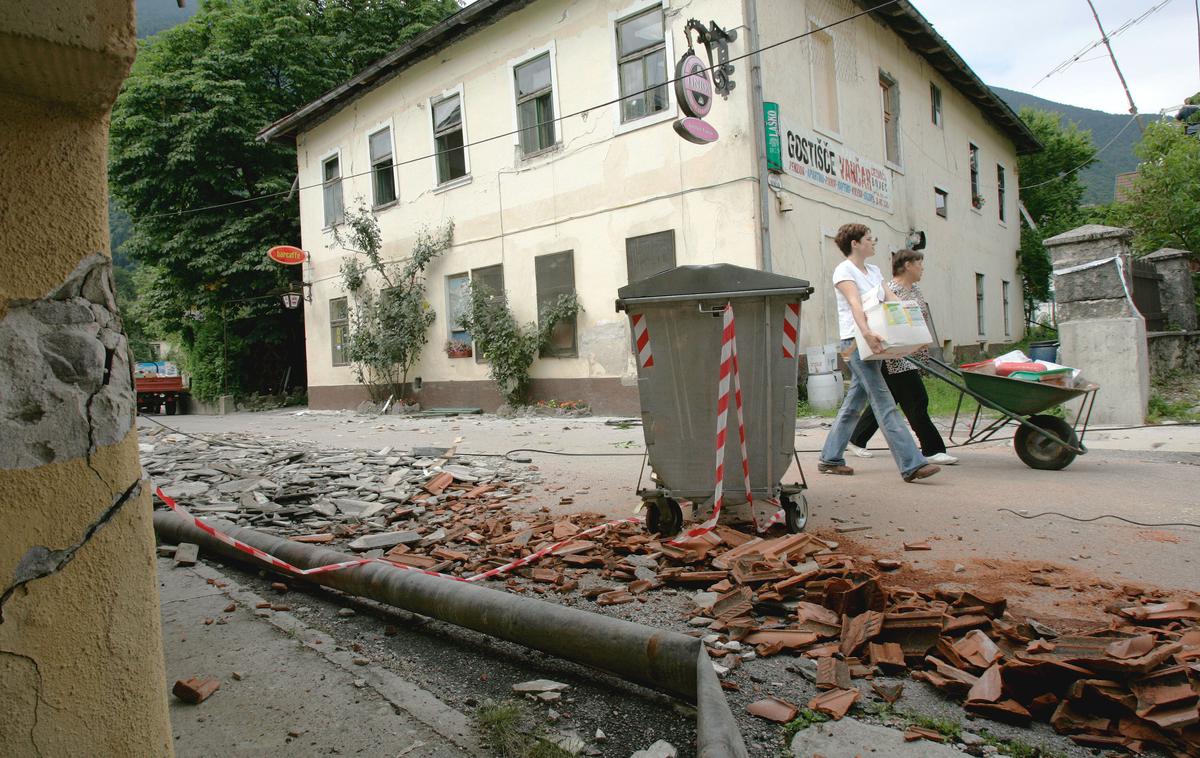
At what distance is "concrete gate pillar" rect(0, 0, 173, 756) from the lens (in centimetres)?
128

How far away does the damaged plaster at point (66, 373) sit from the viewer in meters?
1.31

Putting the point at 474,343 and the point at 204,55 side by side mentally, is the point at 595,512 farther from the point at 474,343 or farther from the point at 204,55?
the point at 204,55

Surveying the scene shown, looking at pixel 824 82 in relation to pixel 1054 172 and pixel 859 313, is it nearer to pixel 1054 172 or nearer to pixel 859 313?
pixel 859 313

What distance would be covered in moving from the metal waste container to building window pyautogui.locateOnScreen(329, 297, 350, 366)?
1660 cm

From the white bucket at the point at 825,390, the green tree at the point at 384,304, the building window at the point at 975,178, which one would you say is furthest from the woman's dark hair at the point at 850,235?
the building window at the point at 975,178

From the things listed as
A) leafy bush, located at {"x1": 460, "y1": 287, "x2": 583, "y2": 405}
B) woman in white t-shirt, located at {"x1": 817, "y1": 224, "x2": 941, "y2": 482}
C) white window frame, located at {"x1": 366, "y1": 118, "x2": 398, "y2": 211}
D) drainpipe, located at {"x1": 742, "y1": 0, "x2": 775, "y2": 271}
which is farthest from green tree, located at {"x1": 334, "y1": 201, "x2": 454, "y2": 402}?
woman in white t-shirt, located at {"x1": 817, "y1": 224, "x2": 941, "y2": 482}

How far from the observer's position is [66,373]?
4.55ft

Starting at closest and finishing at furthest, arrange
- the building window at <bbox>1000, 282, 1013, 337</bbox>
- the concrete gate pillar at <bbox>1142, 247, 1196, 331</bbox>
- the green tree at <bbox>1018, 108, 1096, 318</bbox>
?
the concrete gate pillar at <bbox>1142, 247, 1196, 331</bbox>, the building window at <bbox>1000, 282, 1013, 337</bbox>, the green tree at <bbox>1018, 108, 1096, 318</bbox>

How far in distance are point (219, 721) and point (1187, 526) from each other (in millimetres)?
4774

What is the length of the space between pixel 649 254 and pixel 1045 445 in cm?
764

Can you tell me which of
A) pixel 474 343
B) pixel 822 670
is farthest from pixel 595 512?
pixel 474 343

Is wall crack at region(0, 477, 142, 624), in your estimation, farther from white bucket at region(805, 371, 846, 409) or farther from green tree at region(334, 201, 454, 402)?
green tree at region(334, 201, 454, 402)

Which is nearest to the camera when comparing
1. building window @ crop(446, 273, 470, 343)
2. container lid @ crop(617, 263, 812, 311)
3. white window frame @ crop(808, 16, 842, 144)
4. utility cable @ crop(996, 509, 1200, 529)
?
utility cable @ crop(996, 509, 1200, 529)

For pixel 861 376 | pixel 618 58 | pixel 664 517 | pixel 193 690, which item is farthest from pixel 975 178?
pixel 193 690
